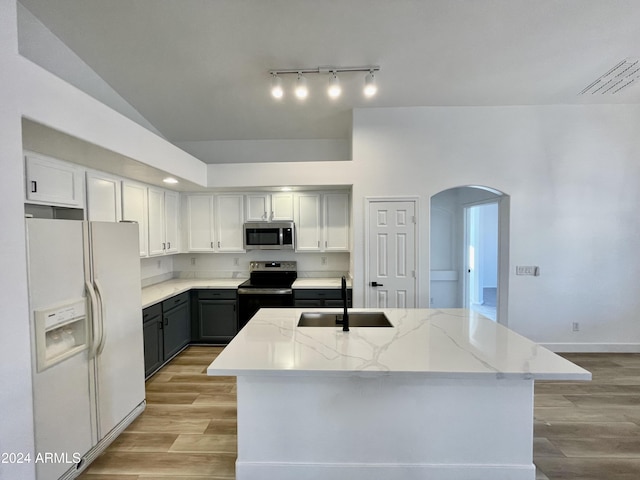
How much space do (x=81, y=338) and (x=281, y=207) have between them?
277 cm

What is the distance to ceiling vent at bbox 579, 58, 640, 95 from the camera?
2.95 metres

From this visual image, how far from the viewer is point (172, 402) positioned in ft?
8.73

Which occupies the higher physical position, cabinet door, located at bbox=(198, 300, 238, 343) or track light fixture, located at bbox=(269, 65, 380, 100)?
track light fixture, located at bbox=(269, 65, 380, 100)

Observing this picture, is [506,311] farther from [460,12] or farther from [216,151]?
[216,151]

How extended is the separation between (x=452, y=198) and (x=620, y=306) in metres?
2.72

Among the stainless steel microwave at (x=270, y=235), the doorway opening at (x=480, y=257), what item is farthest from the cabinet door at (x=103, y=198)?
the doorway opening at (x=480, y=257)

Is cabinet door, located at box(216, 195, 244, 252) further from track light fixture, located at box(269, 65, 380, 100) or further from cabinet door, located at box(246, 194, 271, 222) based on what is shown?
track light fixture, located at box(269, 65, 380, 100)

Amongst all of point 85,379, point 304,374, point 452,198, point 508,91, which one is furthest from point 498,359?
point 452,198

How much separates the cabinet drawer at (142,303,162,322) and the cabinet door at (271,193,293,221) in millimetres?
1859

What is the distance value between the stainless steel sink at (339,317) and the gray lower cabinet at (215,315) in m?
1.76

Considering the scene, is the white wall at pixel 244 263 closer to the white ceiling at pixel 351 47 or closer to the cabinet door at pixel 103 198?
the cabinet door at pixel 103 198

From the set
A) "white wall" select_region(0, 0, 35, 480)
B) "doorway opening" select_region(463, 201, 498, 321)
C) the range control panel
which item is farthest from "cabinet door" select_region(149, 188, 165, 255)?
"doorway opening" select_region(463, 201, 498, 321)

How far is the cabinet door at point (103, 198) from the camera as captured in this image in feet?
8.56

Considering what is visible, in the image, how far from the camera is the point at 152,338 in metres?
3.10
